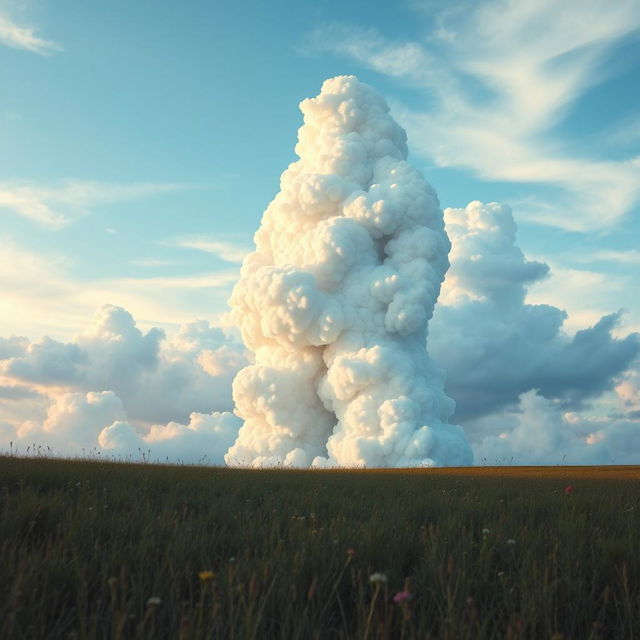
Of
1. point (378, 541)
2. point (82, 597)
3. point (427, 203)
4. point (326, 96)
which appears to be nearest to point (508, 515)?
point (378, 541)

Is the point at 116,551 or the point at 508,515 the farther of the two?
the point at 508,515

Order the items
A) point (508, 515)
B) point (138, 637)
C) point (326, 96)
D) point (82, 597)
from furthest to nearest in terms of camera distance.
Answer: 1. point (326, 96)
2. point (508, 515)
3. point (82, 597)
4. point (138, 637)

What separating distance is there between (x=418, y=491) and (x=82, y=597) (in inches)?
320

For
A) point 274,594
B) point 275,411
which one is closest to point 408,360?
point 275,411

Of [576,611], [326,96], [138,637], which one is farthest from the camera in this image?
[326,96]

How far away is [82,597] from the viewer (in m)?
3.47

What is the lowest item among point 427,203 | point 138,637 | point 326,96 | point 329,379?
point 138,637

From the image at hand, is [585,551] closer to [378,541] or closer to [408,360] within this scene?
[378,541]

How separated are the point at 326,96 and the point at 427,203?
60.7ft

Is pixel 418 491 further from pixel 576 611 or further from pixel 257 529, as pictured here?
pixel 576 611

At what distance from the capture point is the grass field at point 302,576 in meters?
3.14

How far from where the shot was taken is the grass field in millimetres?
3141

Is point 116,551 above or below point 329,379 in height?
below

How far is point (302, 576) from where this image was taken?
3.95 meters
